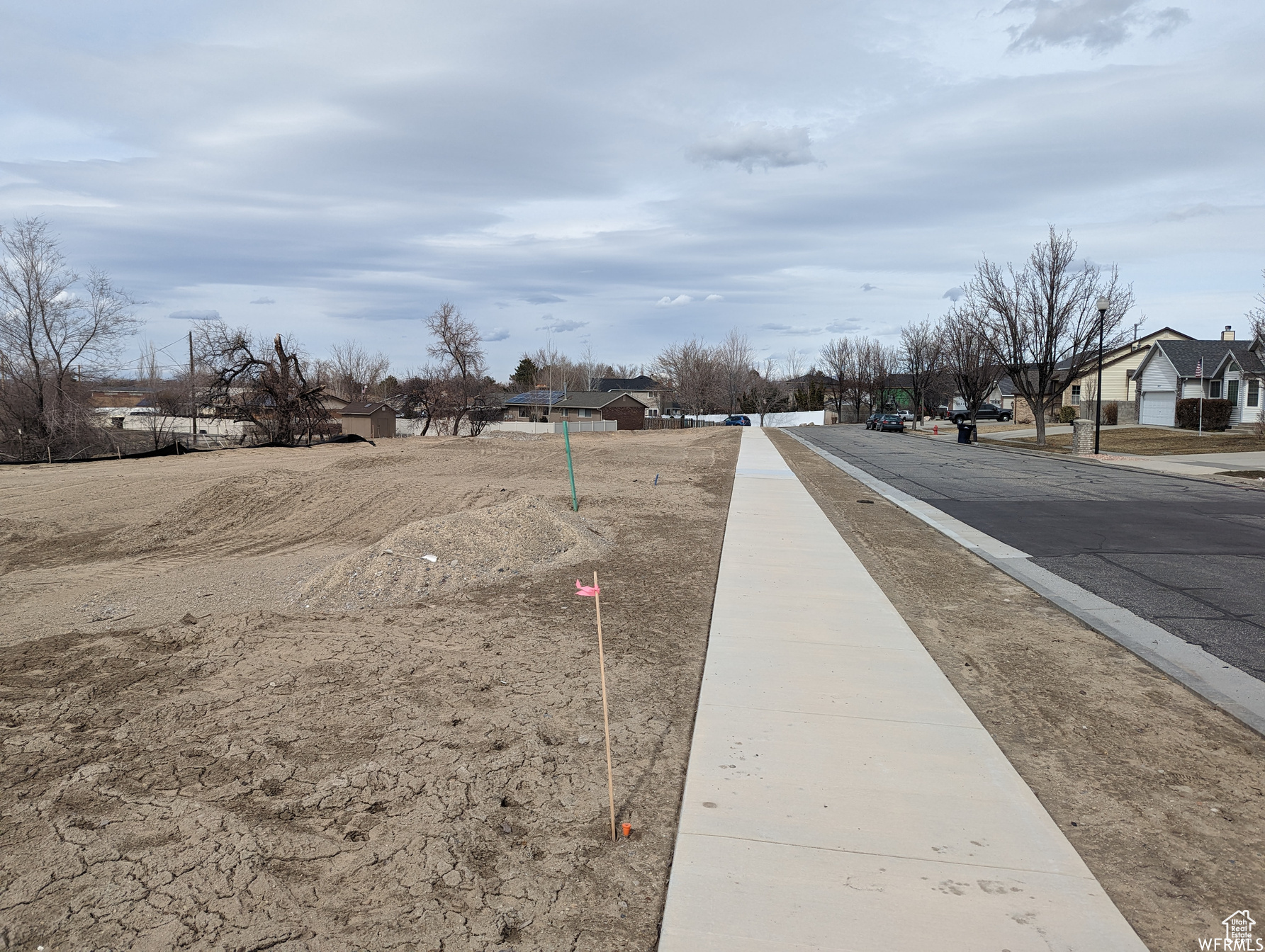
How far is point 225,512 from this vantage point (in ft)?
52.7

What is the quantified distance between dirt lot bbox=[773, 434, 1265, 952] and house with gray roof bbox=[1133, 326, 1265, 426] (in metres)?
39.5

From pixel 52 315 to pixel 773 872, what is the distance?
1721 inches

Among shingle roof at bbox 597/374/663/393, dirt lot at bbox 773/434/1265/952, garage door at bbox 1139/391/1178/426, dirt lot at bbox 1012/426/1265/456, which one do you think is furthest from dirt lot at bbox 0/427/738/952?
shingle roof at bbox 597/374/663/393

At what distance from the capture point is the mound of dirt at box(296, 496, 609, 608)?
902 centimetres

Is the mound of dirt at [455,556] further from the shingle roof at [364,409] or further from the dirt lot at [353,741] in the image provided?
the shingle roof at [364,409]

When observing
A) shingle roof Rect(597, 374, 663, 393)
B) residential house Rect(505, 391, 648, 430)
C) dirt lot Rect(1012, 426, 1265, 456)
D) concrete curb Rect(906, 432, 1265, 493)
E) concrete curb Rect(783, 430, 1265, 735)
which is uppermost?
shingle roof Rect(597, 374, 663, 393)

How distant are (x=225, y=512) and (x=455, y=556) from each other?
8532mm

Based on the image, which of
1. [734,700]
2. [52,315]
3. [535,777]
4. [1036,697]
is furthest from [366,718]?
[52,315]

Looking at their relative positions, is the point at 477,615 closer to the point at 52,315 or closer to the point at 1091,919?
the point at 1091,919

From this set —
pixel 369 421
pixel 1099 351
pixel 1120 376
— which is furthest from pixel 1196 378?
pixel 369 421

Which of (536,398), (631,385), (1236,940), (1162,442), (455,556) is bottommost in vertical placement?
(1236,940)

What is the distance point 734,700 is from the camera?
226 inches

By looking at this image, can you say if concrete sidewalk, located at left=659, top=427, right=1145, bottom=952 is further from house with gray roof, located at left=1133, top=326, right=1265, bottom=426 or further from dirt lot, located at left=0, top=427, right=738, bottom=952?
house with gray roof, located at left=1133, top=326, right=1265, bottom=426

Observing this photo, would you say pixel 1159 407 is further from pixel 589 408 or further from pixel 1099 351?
pixel 589 408
